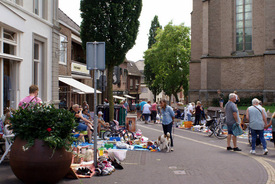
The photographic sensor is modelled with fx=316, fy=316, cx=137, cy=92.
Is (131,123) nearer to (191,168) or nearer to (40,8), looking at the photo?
(40,8)

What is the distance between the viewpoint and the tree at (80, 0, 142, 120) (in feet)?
53.9

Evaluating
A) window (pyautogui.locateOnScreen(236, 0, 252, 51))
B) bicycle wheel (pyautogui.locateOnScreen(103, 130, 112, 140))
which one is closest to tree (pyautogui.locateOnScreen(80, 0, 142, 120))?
bicycle wheel (pyautogui.locateOnScreen(103, 130, 112, 140))

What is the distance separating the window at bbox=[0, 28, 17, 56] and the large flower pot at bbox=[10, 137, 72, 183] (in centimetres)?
593

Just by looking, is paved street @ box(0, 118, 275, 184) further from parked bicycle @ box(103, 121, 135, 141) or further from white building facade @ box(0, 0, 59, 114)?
white building facade @ box(0, 0, 59, 114)

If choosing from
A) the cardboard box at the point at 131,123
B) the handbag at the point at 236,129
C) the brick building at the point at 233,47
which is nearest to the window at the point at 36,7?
the cardboard box at the point at 131,123

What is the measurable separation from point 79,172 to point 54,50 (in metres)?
9.14

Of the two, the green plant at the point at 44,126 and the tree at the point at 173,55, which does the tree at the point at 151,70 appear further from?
the green plant at the point at 44,126

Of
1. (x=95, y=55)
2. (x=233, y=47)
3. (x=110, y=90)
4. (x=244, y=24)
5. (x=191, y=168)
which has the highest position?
(x=244, y=24)

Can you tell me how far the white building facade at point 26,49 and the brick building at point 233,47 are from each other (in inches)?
851

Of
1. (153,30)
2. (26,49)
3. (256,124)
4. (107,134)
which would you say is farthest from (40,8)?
(153,30)

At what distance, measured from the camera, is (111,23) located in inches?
651

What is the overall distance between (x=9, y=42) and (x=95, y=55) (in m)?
5.04

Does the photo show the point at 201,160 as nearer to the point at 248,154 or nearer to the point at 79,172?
the point at 248,154

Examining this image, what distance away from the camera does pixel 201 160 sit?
8.85 m
